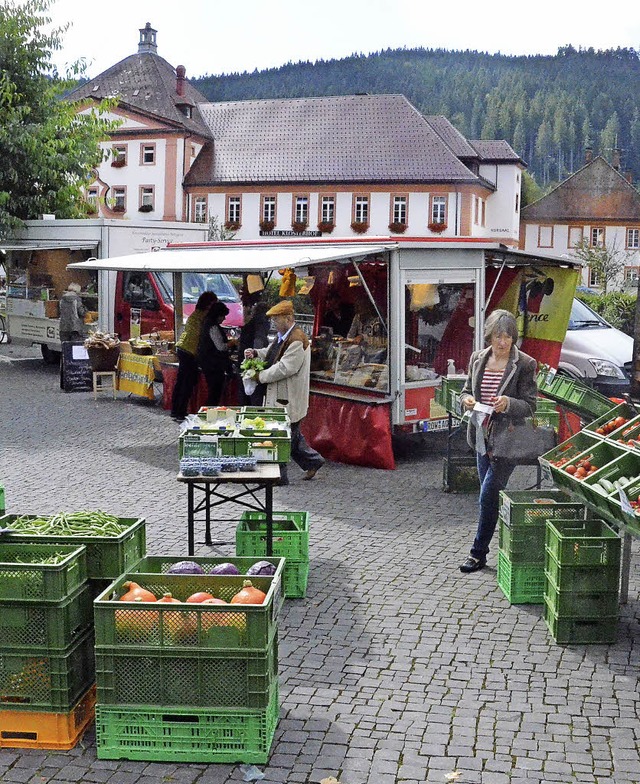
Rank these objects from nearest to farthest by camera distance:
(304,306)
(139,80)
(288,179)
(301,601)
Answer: (301,601), (304,306), (288,179), (139,80)

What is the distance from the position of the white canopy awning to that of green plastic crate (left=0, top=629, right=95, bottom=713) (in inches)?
263

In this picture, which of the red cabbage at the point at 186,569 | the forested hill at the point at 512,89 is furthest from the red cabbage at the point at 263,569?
the forested hill at the point at 512,89

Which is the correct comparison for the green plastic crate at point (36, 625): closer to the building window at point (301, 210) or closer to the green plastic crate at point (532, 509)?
the green plastic crate at point (532, 509)

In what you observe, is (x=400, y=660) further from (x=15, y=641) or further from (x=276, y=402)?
(x=276, y=402)

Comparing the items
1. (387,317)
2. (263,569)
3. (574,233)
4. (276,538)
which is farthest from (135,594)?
(574,233)

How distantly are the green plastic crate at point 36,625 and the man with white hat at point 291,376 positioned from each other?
5.76 m

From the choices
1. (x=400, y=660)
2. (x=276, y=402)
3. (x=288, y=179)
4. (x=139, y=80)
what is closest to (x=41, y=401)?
(x=276, y=402)

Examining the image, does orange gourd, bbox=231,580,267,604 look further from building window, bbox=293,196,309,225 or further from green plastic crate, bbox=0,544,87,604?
building window, bbox=293,196,309,225

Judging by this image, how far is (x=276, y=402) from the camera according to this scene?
11.1m

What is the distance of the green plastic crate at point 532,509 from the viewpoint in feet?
24.1

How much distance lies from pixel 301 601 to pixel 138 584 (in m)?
2.17

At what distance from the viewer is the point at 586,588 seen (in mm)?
6566

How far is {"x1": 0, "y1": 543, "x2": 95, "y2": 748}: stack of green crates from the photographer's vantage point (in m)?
5.05

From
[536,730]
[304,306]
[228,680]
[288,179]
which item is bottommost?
[536,730]
